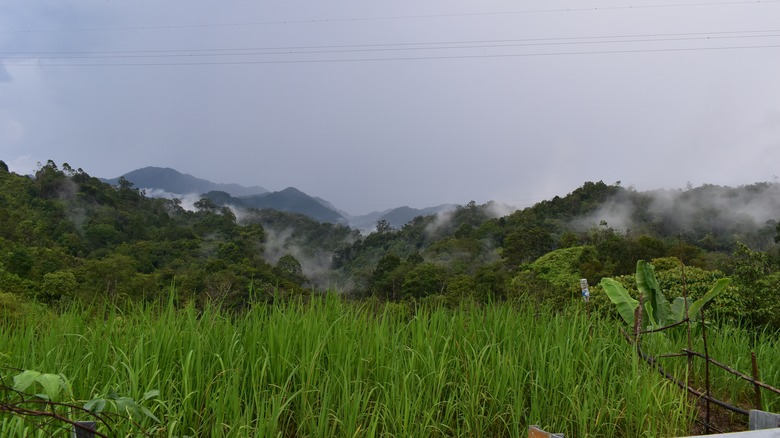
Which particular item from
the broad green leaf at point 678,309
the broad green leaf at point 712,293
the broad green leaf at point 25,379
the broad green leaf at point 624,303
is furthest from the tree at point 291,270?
the broad green leaf at point 25,379

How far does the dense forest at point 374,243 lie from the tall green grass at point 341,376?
6.99 metres

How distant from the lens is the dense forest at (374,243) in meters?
18.1

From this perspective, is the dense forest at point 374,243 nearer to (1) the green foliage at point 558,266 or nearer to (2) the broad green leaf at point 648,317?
(1) the green foliage at point 558,266

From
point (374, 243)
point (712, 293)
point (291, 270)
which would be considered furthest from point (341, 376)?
point (374, 243)

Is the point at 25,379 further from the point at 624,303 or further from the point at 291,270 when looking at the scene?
the point at 291,270

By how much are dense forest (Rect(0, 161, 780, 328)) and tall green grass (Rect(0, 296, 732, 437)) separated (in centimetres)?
699

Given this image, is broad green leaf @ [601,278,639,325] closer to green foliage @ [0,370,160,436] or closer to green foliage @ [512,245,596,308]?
green foliage @ [0,370,160,436]

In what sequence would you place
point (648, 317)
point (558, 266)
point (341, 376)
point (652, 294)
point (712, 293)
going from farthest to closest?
point (558, 266) → point (648, 317) → point (652, 294) → point (712, 293) → point (341, 376)

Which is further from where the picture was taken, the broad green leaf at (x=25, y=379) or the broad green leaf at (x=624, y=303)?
the broad green leaf at (x=624, y=303)

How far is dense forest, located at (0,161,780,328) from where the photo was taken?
59.5ft

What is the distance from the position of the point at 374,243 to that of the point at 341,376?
3068cm

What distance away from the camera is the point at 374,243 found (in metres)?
33.5

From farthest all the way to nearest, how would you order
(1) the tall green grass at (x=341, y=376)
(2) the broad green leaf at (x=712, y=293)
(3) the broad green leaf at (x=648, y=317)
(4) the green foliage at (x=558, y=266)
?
(4) the green foliage at (x=558, y=266)
(3) the broad green leaf at (x=648, y=317)
(2) the broad green leaf at (x=712, y=293)
(1) the tall green grass at (x=341, y=376)

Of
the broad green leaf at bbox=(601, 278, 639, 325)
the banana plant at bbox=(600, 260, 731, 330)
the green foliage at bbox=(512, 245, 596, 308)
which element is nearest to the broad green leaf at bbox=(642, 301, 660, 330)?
the banana plant at bbox=(600, 260, 731, 330)
